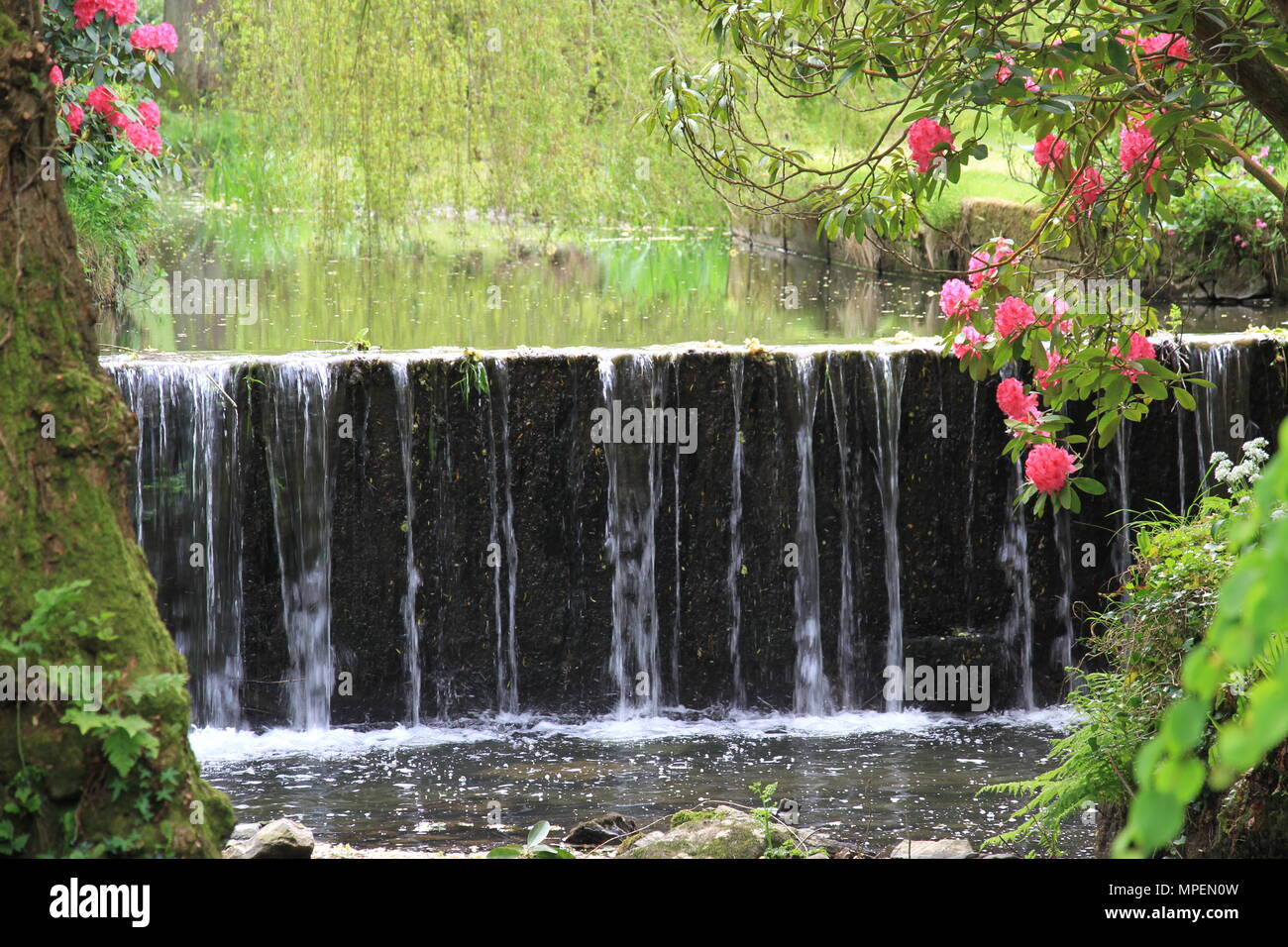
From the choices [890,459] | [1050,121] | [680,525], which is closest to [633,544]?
[680,525]

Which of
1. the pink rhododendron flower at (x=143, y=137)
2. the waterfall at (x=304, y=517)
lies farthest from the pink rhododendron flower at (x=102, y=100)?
the waterfall at (x=304, y=517)

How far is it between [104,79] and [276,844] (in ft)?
16.2

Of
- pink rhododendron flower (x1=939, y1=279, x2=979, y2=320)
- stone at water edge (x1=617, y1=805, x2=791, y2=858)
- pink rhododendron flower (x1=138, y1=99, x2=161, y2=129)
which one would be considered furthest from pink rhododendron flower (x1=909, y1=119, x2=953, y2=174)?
pink rhododendron flower (x1=138, y1=99, x2=161, y2=129)

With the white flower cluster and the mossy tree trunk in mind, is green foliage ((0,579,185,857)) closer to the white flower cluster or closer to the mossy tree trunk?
the mossy tree trunk

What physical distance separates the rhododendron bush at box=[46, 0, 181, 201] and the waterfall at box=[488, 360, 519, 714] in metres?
2.59

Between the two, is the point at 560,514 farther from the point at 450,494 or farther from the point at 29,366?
the point at 29,366

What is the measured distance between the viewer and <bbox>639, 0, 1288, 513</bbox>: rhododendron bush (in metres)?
3.56

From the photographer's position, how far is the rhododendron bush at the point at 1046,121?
3557 mm

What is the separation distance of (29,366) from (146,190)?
247 inches

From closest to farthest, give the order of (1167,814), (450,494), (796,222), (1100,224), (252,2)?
(1167,814), (1100,224), (450,494), (252,2), (796,222)

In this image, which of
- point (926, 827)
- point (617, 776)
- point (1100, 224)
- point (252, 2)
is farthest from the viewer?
point (252, 2)

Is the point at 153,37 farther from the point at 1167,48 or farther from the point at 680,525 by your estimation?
the point at 1167,48

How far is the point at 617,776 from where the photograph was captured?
6648mm
